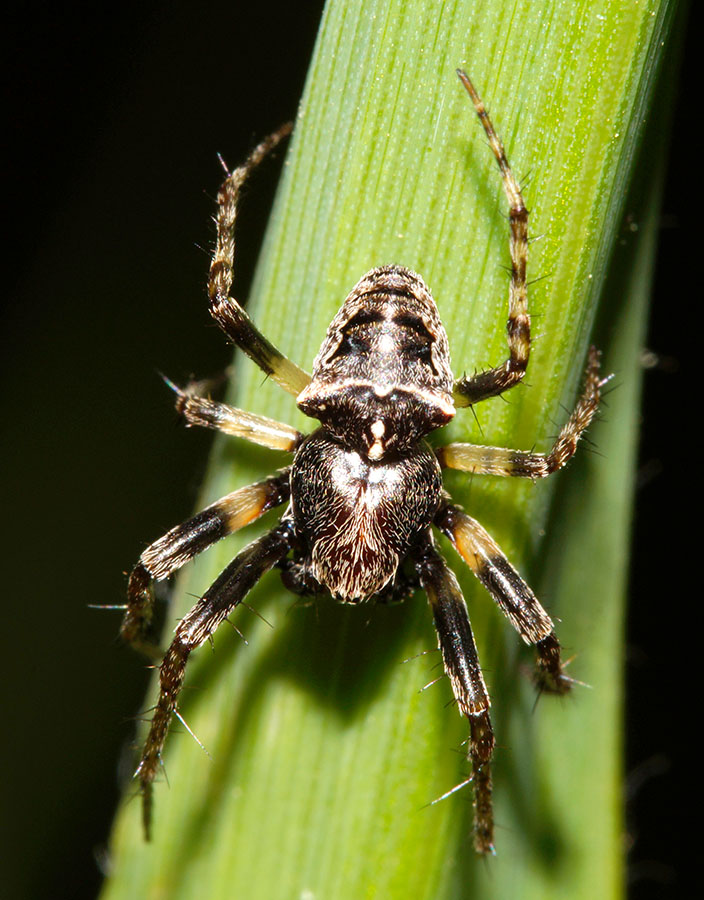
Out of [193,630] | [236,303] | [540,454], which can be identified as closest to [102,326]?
[236,303]

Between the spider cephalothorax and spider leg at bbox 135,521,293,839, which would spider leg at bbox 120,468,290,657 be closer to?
spider leg at bbox 135,521,293,839

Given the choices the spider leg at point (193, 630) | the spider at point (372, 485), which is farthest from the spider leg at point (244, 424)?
the spider leg at point (193, 630)

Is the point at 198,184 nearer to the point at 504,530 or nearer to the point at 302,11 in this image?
the point at 302,11

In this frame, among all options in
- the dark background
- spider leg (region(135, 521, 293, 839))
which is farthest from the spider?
the dark background

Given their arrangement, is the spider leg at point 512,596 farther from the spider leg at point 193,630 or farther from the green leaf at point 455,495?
the spider leg at point 193,630

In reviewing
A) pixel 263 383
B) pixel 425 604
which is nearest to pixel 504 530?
pixel 425 604
